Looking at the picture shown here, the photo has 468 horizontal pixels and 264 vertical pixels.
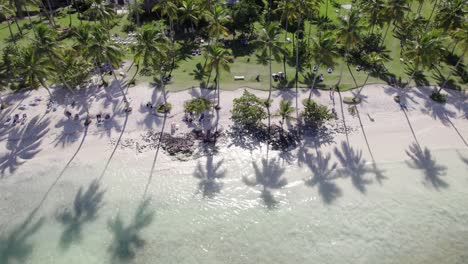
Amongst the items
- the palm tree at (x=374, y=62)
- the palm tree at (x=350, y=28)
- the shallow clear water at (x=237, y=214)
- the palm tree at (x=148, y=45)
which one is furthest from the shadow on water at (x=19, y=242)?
the palm tree at (x=374, y=62)

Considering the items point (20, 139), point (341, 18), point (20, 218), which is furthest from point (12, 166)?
point (341, 18)

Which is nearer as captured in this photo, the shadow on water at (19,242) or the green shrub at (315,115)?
the shadow on water at (19,242)

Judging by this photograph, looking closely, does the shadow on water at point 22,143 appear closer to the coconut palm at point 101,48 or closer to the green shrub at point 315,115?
the coconut palm at point 101,48

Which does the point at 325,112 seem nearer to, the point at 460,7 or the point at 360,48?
the point at 360,48

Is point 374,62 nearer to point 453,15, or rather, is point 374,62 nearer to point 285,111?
point 453,15

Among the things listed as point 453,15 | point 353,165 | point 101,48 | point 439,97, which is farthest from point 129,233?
point 453,15

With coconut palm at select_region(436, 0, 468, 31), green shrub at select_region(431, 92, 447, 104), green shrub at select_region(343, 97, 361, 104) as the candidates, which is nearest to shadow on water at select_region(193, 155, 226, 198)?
green shrub at select_region(343, 97, 361, 104)
